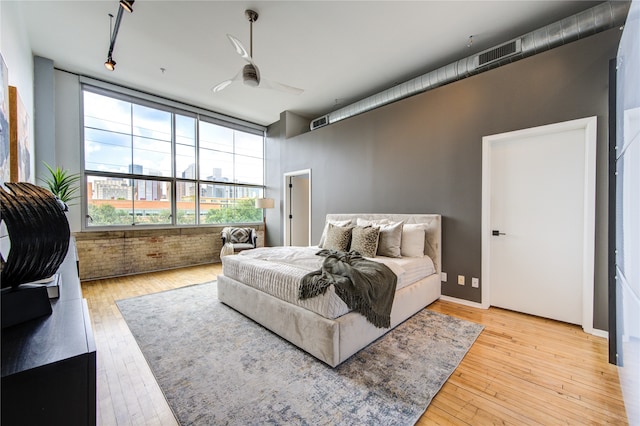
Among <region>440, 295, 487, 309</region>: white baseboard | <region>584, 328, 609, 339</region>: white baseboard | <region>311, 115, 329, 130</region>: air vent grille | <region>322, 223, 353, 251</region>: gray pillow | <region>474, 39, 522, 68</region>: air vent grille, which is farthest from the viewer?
<region>311, 115, 329, 130</region>: air vent grille

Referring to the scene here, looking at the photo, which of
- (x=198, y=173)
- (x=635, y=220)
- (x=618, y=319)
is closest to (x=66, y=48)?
(x=198, y=173)

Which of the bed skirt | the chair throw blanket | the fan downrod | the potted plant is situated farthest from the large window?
the chair throw blanket

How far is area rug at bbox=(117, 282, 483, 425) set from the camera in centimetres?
154

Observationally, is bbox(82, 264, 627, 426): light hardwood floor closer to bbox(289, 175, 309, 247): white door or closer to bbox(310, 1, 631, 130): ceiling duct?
bbox(310, 1, 631, 130): ceiling duct

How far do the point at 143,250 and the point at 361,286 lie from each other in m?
4.57

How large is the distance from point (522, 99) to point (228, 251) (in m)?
5.09

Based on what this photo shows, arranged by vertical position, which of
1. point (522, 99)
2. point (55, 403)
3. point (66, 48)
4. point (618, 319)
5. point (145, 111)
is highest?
point (66, 48)

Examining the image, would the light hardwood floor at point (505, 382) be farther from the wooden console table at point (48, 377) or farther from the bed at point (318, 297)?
the wooden console table at point (48, 377)

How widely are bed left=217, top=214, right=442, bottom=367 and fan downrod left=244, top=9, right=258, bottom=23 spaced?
2711 millimetres

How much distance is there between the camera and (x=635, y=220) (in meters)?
1.32

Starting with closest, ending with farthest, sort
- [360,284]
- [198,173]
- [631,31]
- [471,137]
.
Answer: [631,31]
[360,284]
[471,137]
[198,173]

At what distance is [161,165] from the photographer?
512 cm

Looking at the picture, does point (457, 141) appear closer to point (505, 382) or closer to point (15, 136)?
point (505, 382)

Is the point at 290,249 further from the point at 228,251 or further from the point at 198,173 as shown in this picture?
the point at 198,173
